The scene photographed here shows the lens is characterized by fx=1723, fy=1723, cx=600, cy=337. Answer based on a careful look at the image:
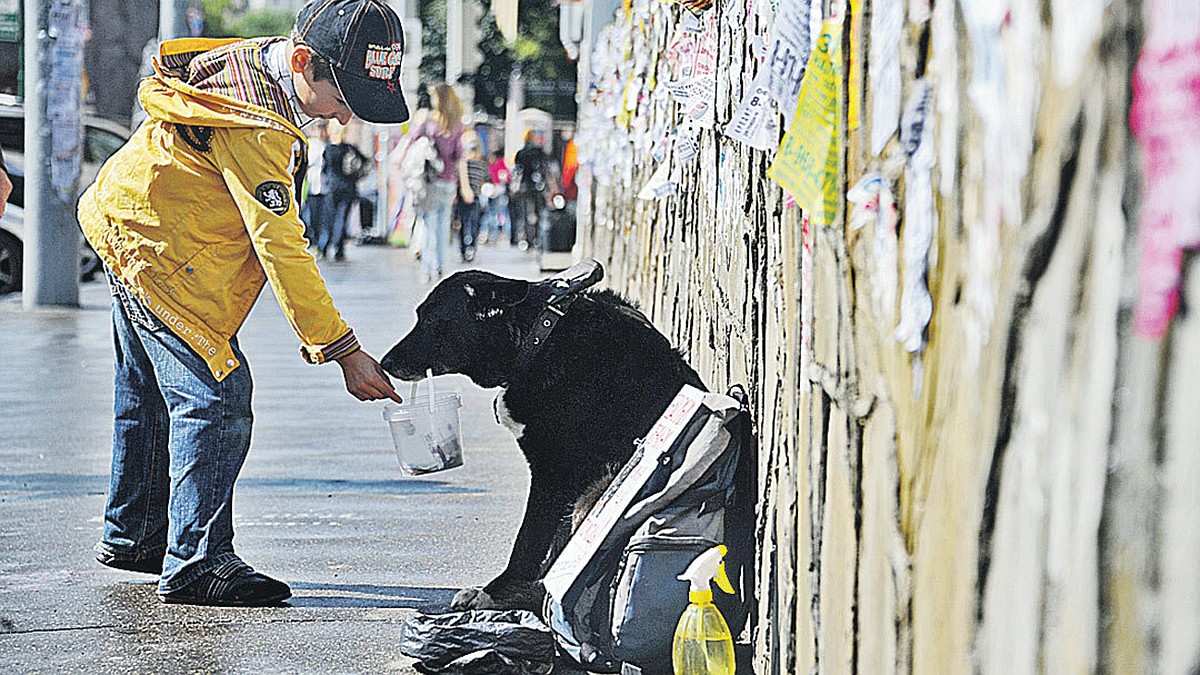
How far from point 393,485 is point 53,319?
290 inches

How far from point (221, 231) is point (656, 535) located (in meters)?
1.72

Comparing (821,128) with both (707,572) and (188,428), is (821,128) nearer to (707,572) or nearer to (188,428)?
(707,572)

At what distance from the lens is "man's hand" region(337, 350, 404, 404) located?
4.80 meters

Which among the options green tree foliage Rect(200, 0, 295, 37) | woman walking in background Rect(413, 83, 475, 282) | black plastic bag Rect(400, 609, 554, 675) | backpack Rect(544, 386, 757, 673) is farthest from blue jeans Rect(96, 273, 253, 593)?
green tree foliage Rect(200, 0, 295, 37)

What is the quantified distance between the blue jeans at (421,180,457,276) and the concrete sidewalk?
781 centimetres

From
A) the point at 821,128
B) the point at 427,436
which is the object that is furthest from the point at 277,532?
the point at 821,128

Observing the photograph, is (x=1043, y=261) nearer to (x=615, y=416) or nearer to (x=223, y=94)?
(x=615, y=416)

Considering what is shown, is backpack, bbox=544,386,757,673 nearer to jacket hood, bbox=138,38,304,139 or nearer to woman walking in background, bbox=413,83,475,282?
jacket hood, bbox=138,38,304,139

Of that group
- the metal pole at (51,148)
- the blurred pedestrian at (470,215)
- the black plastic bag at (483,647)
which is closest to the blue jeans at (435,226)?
the blurred pedestrian at (470,215)

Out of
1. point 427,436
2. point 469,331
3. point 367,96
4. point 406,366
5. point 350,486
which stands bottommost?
point 350,486

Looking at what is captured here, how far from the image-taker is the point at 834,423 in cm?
295

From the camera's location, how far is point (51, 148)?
14008mm

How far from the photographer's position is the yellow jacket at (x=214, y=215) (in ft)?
15.7

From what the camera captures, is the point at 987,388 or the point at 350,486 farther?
the point at 350,486
